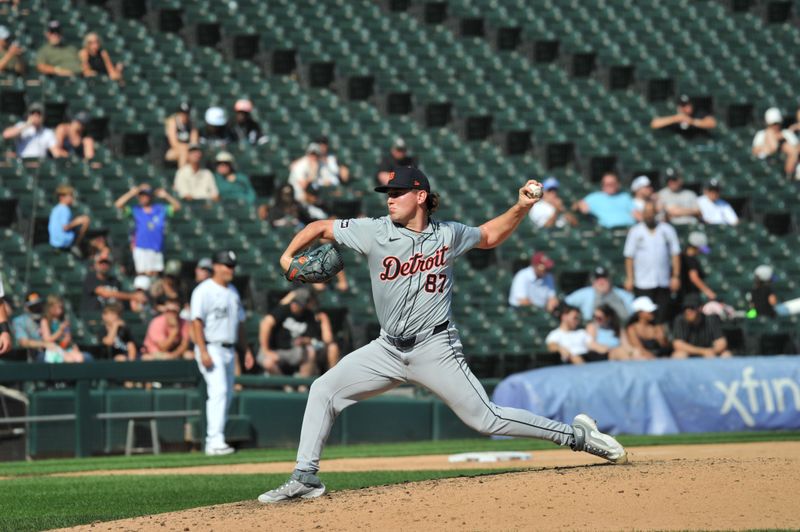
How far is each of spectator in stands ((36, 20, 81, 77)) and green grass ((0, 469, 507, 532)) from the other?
8.97 metres

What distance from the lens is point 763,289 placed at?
57.7 feet

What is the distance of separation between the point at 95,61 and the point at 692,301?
8587 mm

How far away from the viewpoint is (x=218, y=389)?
42.7 ft

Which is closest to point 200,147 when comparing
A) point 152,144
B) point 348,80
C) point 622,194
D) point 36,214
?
point 152,144

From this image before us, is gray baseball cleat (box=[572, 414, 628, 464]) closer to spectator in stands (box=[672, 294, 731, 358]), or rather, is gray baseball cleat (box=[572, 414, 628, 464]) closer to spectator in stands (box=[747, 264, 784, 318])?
spectator in stands (box=[672, 294, 731, 358])

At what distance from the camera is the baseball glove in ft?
23.5

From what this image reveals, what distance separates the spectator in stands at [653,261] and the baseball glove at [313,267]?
10.4 m

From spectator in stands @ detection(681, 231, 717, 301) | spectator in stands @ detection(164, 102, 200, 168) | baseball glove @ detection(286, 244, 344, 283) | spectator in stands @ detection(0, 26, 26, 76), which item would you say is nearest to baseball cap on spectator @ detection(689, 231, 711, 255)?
spectator in stands @ detection(681, 231, 717, 301)

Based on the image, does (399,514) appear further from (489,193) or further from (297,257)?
(489,193)

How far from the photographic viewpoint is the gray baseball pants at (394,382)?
7219 mm

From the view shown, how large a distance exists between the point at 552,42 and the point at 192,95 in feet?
20.8

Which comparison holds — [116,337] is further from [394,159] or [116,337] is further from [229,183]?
[394,159]

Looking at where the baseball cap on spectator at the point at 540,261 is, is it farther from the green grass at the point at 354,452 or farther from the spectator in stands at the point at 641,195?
the green grass at the point at 354,452

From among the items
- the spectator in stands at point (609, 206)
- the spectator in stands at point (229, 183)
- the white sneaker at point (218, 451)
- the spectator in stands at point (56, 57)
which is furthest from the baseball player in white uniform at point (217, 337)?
the spectator in stands at point (609, 206)
